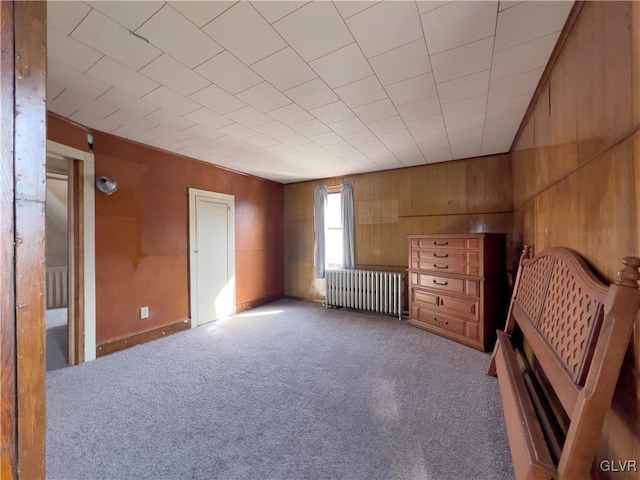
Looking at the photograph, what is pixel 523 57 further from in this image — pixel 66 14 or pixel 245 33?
pixel 66 14

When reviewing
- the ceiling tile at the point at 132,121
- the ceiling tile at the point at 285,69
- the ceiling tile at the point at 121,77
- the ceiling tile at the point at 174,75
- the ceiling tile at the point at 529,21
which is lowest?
the ceiling tile at the point at 529,21

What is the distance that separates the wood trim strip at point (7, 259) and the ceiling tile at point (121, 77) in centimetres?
150

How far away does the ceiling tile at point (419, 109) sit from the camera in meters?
2.22

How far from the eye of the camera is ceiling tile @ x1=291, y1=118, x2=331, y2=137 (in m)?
2.59

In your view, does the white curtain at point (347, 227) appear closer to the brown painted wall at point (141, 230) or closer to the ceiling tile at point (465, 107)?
the brown painted wall at point (141, 230)

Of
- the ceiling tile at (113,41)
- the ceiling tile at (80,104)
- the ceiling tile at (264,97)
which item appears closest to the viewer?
the ceiling tile at (113,41)

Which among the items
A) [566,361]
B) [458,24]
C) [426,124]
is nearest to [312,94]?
[458,24]

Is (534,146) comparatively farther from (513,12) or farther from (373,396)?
(373,396)

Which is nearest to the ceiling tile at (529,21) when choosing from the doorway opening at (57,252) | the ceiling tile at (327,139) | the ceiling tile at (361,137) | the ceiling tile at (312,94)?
the ceiling tile at (312,94)

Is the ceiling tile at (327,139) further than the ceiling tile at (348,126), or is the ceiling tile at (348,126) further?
the ceiling tile at (327,139)

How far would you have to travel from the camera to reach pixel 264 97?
211 cm

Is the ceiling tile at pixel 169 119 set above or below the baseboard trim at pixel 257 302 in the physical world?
above

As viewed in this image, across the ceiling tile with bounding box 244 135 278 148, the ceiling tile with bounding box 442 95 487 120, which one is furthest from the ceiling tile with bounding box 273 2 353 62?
the ceiling tile with bounding box 244 135 278 148

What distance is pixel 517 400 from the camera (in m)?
1.44
